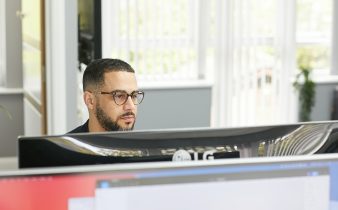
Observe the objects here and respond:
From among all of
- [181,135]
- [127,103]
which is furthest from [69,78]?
[181,135]

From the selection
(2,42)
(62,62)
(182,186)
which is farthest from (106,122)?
(2,42)

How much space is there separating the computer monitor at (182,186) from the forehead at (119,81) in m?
1.20

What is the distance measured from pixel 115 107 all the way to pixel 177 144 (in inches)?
30.9

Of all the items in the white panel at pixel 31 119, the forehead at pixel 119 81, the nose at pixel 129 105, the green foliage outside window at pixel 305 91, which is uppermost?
the forehead at pixel 119 81

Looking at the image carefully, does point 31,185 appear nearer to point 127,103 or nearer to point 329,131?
point 329,131

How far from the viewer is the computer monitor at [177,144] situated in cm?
155

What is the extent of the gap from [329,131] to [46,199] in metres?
0.80

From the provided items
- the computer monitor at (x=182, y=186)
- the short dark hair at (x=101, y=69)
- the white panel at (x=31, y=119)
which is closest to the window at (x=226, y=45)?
the white panel at (x=31, y=119)

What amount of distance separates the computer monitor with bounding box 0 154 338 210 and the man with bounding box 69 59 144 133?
3.38 ft

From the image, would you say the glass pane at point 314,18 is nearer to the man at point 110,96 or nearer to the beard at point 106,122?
the man at point 110,96

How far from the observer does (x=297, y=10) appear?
5508mm

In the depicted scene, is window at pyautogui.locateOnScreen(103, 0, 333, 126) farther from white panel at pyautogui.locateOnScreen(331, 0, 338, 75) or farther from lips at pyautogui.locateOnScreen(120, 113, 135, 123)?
lips at pyautogui.locateOnScreen(120, 113, 135, 123)

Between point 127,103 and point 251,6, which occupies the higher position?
point 251,6

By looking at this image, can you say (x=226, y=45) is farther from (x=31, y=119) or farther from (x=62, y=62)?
(x=31, y=119)
